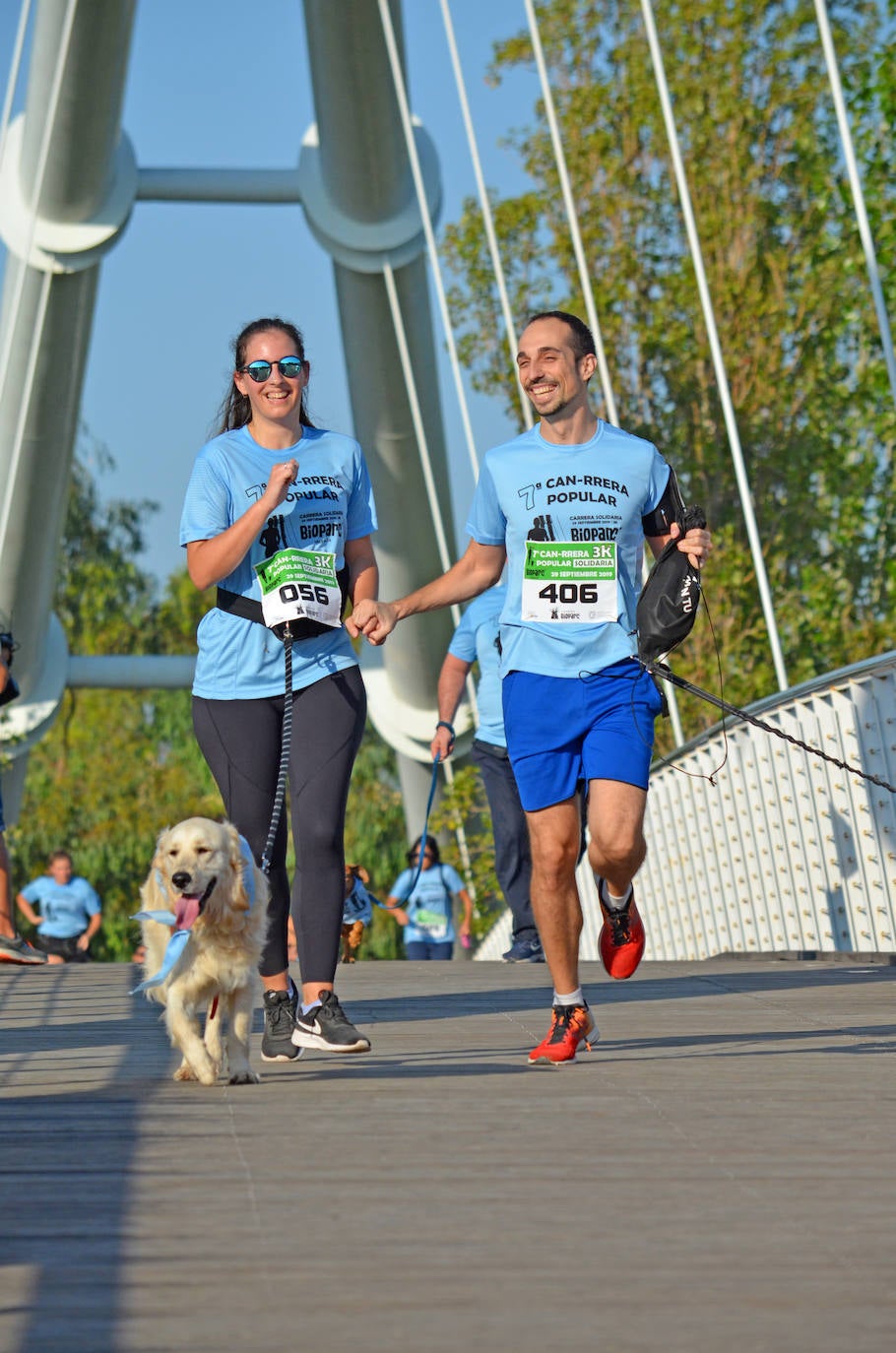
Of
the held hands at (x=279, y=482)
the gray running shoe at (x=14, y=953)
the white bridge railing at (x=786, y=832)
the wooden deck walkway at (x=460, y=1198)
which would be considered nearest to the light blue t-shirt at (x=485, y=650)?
the white bridge railing at (x=786, y=832)

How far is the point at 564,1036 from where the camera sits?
531 cm

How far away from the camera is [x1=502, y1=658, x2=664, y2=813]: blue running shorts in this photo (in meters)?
5.32

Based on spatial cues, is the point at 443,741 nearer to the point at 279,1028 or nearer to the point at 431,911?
the point at 279,1028

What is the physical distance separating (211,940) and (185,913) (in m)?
0.17

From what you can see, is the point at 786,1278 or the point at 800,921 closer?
the point at 786,1278

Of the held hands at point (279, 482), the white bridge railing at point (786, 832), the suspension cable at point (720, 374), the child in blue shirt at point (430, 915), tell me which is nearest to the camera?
the held hands at point (279, 482)

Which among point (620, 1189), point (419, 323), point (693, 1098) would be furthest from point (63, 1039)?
point (419, 323)

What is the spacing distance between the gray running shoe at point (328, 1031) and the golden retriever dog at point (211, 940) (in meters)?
0.56

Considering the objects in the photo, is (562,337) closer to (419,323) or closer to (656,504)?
(656,504)

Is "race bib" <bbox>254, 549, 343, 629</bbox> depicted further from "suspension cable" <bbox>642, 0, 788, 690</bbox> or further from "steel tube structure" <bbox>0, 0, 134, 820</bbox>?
"steel tube structure" <bbox>0, 0, 134, 820</bbox>

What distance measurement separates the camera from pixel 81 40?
59.6 feet

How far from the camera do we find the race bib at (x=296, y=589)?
5.40 metres

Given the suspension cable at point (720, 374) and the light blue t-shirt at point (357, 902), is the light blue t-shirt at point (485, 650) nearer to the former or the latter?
Result: the light blue t-shirt at point (357, 902)

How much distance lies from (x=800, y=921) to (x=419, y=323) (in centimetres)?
1158
